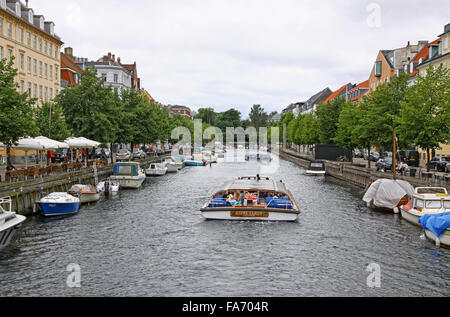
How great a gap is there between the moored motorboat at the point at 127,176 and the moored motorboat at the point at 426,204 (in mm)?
28084

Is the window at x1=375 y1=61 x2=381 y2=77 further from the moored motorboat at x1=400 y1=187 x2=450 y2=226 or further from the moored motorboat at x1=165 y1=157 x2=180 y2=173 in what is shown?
the moored motorboat at x1=400 y1=187 x2=450 y2=226

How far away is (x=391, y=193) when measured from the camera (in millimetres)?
34375

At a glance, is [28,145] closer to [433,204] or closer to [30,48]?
[433,204]

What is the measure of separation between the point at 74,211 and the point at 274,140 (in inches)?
6261

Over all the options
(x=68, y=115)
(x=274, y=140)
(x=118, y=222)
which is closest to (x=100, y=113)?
(x=68, y=115)

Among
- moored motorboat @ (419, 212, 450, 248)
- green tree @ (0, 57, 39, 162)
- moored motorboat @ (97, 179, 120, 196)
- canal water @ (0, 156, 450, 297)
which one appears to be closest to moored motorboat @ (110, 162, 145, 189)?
moored motorboat @ (97, 179, 120, 196)

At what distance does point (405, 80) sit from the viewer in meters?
55.9

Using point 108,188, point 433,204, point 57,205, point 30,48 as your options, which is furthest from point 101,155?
point 433,204

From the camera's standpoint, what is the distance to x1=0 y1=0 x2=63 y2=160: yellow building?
5884 centimetres

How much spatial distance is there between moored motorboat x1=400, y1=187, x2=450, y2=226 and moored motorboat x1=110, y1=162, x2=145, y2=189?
28084 millimetres

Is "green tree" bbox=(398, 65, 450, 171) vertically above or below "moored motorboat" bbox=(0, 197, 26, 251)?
above

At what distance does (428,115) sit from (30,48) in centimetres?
5356

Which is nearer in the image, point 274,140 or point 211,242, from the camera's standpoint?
point 211,242
